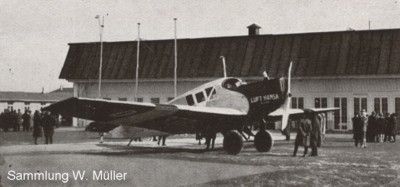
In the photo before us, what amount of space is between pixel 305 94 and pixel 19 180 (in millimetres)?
34115

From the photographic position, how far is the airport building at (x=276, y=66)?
42.6 metres

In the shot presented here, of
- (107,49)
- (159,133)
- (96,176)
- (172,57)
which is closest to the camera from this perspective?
(96,176)

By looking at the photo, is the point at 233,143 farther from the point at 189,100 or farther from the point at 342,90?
the point at 342,90

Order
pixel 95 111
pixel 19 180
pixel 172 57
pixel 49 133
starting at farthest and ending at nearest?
pixel 172 57
pixel 49 133
pixel 95 111
pixel 19 180

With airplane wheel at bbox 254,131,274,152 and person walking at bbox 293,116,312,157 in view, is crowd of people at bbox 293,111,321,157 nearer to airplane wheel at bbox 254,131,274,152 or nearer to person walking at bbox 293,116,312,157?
person walking at bbox 293,116,312,157

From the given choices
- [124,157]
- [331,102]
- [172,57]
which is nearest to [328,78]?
[331,102]

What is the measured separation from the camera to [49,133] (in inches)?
1137

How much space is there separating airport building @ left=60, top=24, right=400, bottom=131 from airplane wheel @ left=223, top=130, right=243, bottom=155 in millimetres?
22802

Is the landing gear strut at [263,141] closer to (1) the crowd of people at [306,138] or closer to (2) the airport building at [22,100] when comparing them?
(1) the crowd of people at [306,138]

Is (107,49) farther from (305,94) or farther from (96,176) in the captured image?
(96,176)

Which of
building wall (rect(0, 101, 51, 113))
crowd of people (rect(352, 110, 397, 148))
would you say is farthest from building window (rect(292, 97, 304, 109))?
building wall (rect(0, 101, 51, 113))

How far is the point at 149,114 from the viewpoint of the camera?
20.8m

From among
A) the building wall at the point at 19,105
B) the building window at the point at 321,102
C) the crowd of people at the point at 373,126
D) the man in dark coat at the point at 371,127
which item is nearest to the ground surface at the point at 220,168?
the crowd of people at the point at 373,126

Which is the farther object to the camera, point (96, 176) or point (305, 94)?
point (305, 94)
